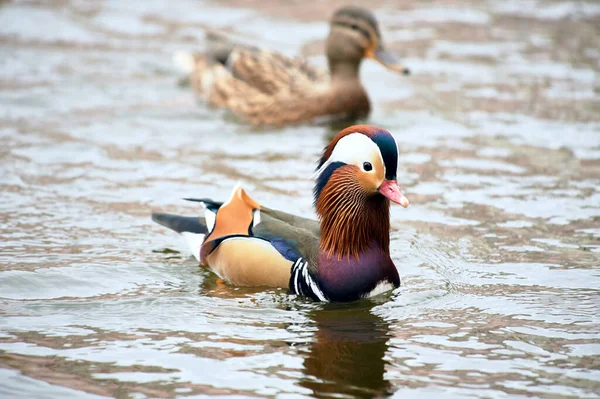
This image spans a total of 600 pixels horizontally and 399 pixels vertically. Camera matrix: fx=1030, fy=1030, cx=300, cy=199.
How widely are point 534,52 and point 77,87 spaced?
6.18 meters

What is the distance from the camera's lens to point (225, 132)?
11.5 m

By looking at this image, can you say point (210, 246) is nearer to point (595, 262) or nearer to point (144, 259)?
point (144, 259)

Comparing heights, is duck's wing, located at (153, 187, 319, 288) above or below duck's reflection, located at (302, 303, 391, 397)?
above

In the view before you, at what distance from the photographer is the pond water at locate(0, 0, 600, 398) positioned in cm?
577

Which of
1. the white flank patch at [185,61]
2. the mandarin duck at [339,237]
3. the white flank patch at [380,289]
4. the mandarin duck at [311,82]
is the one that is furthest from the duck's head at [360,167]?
the white flank patch at [185,61]

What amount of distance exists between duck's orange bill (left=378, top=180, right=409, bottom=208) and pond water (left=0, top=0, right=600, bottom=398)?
747mm

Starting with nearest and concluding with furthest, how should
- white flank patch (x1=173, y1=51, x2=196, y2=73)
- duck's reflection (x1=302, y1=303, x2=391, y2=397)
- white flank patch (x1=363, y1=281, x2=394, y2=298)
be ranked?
duck's reflection (x1=302, y1=303, x2=391, y2=397) < white flank patch (x1=363, y1=281, x2=394, y2=298) < white flank patch (x1=173, y1=51, x2=196, y2=73)

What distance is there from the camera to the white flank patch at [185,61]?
1341cm

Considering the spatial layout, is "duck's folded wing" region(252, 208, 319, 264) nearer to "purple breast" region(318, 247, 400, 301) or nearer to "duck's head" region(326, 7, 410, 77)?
"purple breast" region(318, 247, 400, 301)

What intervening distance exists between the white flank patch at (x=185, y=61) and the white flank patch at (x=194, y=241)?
593 centimetres

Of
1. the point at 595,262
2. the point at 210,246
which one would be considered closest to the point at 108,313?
the point at 210,246

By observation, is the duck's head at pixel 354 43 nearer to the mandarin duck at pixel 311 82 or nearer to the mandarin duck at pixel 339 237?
the mandarin duck at pixel 311 82

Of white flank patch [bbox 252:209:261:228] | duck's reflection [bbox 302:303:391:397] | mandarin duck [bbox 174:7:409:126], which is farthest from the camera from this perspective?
mandarin duck [bbox 174:7:409:126]

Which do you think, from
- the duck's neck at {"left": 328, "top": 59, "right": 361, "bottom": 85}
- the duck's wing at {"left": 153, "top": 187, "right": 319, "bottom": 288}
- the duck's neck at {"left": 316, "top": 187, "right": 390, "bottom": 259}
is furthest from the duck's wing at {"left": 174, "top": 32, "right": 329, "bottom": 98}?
the duck's neck at {"left": 316, "top": 187, "right": 390, "bottom": 259}
